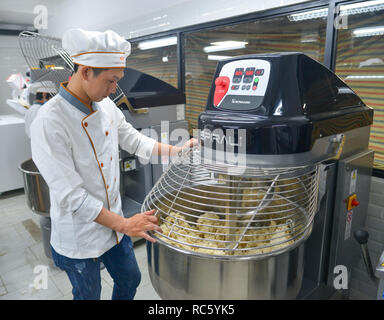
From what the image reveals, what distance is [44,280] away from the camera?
7.00ft

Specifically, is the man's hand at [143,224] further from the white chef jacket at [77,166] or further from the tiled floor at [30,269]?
the tiled floor at [30,269]

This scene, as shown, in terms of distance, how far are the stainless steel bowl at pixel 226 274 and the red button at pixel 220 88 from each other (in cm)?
48

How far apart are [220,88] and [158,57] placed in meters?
2.33

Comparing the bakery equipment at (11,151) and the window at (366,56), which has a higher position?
the window at (366,56)

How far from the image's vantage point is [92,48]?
1.08 m

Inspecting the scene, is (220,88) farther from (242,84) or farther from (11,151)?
(11,151)

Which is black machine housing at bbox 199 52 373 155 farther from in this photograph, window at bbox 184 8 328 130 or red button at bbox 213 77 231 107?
window at bbox 184 8 328 130

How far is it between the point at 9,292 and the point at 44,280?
214 millimetres

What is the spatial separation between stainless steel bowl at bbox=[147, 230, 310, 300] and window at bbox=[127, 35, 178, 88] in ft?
7.77

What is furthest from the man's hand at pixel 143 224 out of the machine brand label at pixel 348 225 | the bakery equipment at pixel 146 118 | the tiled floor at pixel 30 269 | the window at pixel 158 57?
the window at pixel 158 57

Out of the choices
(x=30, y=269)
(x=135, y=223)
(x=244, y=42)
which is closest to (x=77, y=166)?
(x=135, y=223)

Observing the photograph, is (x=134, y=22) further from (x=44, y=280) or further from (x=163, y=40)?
(x=44, y=280)

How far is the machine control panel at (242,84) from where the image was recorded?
0.87 m

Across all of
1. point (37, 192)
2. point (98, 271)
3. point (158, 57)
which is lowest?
point (98, 271)
